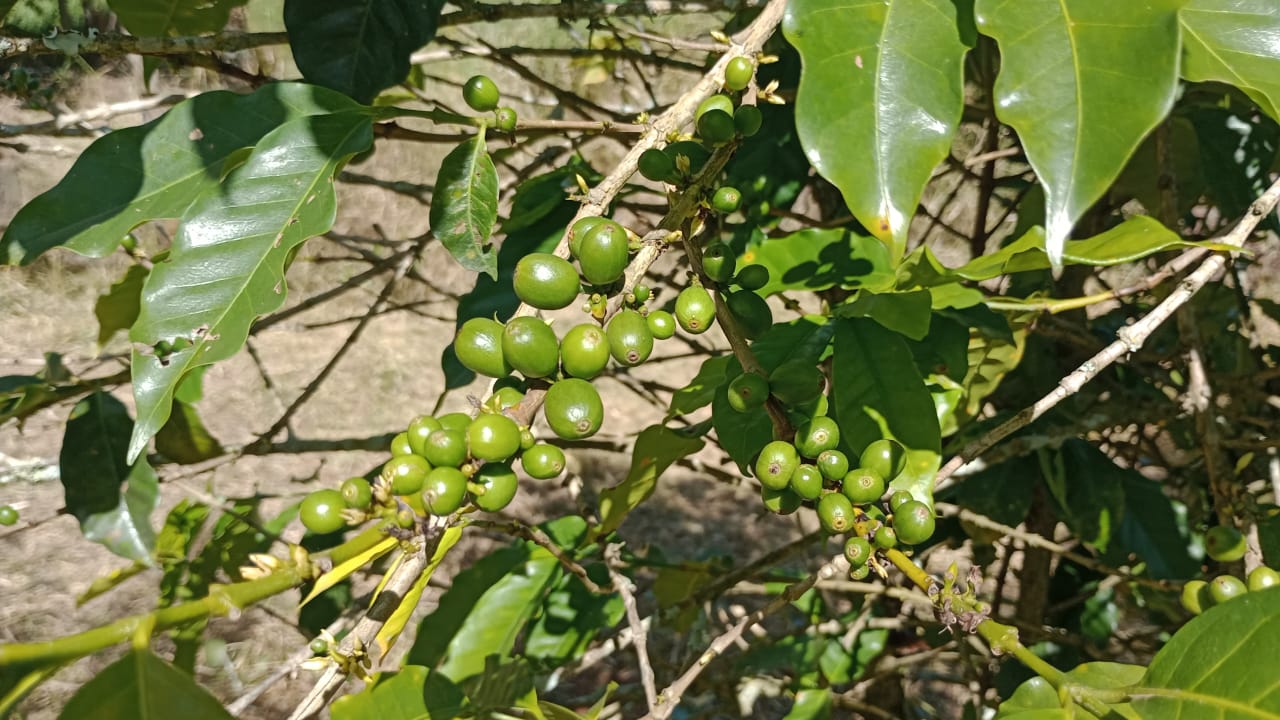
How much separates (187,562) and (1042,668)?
184 centimetres

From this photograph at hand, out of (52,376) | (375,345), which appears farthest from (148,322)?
(375,345)

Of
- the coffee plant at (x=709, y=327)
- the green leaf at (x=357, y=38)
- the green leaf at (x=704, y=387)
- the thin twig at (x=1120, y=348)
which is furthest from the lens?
the green leaf at (x=357, y=38)

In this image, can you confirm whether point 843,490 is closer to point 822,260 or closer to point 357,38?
point 822,260

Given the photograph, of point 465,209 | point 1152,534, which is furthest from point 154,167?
point 1152,534

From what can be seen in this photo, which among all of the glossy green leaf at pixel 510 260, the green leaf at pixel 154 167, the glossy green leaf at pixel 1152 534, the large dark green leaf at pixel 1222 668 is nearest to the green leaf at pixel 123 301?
the green leaf at pixel 154 167

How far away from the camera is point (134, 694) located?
0.58m

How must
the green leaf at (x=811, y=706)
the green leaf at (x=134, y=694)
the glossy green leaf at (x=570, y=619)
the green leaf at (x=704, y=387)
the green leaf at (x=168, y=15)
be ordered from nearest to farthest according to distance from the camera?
the green leaf at (x=134, y=694), the green leaf at (x=704, y=387), the green leaf at (x=168, y=15), the green leaf at (x=811, y=706), the glossy green leaf at (x=570, y=619)

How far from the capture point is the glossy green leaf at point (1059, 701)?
0.78 metres

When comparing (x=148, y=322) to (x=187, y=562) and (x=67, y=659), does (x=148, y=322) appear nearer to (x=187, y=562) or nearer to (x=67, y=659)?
(x=67, y=659)

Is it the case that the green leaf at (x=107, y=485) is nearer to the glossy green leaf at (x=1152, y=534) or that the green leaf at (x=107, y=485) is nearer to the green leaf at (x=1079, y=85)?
the green leaf at (x=1079, y=85)

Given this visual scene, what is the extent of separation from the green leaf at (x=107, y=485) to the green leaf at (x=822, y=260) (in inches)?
46.9

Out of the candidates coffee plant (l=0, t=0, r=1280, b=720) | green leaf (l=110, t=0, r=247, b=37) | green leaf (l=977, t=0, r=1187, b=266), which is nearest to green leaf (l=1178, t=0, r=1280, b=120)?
coffee plant (l=0, t=0, r=1280, b=720)

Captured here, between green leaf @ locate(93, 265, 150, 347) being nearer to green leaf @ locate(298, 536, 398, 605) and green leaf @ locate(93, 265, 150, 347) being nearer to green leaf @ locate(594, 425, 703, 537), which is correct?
green leaf @ locate(594, 425, 703, 537)

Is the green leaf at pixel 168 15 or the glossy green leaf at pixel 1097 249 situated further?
the green leaf at pixel 168 15
